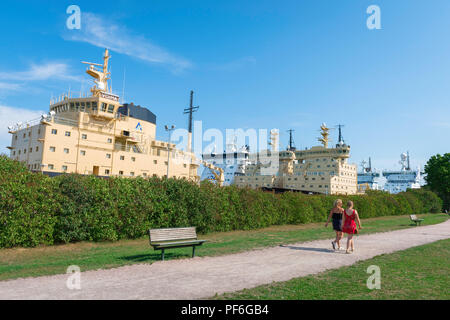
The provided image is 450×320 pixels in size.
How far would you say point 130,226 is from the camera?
11328mm

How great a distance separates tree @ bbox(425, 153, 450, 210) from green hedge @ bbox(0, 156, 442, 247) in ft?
125

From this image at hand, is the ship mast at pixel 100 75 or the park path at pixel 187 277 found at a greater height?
the ship mast at pixel 100 75

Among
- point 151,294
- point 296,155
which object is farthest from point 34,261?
point 296,155

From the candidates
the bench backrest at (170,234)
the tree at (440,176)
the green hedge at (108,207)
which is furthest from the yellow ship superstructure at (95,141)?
the tree at (440,176)

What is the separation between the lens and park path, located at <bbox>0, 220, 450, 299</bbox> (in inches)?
179

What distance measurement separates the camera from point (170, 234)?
777 cm

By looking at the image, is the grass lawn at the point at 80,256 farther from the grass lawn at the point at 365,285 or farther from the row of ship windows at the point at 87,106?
the row of ship windows at the point at 87,106

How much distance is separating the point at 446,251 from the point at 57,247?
1182cm

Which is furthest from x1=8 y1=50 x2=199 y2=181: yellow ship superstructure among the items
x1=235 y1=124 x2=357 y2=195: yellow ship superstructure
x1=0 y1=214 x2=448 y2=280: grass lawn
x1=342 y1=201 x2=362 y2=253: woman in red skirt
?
x1=235 y1=124 x2=357 y2=195: yellow ship superstructure

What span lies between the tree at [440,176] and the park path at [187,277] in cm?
4331

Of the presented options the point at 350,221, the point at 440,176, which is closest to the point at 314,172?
the point at 440,176

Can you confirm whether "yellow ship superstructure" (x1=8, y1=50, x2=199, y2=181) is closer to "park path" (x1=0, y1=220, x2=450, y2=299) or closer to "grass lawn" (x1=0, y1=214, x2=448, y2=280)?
"grass lawn" (x1=0, y1=214, x2=448, y2=280)

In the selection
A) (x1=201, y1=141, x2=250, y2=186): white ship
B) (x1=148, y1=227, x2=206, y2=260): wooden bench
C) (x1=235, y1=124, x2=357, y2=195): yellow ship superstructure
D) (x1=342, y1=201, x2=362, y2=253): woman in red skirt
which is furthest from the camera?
(x1=201, y1=141, x2=250, y2=186): white ship

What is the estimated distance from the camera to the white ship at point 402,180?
9031 cm
